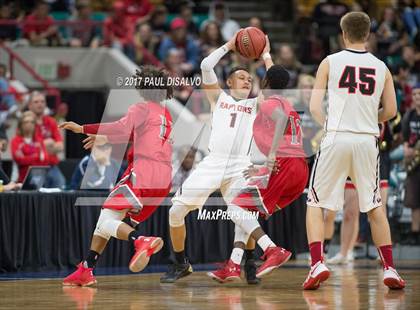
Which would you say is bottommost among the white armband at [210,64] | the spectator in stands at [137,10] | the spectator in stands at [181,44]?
the white armband at [210,64]

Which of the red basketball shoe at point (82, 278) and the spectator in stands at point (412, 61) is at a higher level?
the spectator in stands at point (412, 61)

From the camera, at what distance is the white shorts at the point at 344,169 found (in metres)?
9.10

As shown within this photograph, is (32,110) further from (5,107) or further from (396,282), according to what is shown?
(396,282)

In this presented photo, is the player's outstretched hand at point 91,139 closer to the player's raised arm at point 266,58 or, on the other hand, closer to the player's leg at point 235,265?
the player's leg at point 235,265

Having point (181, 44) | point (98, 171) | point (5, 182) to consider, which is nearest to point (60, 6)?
point (181, 44)

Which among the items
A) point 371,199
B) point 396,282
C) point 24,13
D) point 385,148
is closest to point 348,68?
point 371,199

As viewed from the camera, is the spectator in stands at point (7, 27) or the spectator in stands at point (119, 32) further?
the spectator in stands at point (119, 32)

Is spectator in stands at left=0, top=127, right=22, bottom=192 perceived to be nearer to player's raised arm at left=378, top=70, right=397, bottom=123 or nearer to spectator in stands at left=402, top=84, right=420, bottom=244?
player's raised arm at left=378, top=70, right=397, bottom=123

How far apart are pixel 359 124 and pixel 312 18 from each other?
12.4m

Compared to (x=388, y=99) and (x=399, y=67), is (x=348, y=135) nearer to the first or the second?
(x=388, y=99)

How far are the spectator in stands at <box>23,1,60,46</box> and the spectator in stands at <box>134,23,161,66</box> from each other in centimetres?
141

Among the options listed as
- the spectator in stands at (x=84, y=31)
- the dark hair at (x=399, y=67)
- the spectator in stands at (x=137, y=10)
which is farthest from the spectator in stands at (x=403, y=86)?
the spectator in stands at (x=84, y=31)

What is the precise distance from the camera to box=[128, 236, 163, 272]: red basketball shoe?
30.9 feet

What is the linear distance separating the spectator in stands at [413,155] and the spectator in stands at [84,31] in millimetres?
6614
